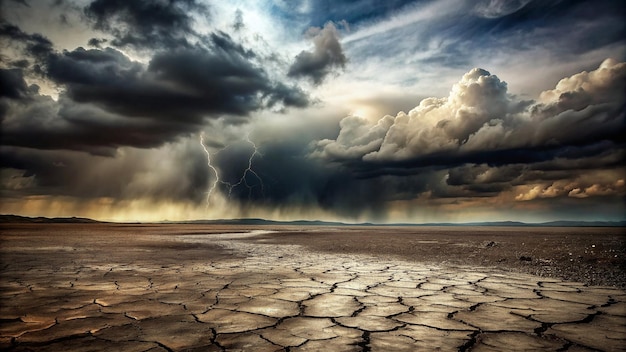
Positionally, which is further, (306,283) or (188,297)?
(306,283)

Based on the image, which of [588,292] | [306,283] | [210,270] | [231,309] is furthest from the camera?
[210,270]

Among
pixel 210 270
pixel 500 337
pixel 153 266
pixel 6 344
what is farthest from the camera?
pixel 153 266

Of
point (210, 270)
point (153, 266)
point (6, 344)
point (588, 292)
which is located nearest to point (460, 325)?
point (588, 292)

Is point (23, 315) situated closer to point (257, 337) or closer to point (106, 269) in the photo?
point (257, 337)

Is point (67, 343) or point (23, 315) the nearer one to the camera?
point (67, 343)

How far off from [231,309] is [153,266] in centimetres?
386

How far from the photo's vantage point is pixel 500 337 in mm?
2344

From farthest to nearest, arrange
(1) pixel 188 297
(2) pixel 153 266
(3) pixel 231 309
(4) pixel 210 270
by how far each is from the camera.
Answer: (2) pixel 153 266
(4) pixel 210 270
(1) pixel 188 297
(3) pixel 231 309

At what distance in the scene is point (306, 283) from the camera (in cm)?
448

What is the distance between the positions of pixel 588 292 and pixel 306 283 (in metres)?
3.42

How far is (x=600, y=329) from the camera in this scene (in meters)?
2.49

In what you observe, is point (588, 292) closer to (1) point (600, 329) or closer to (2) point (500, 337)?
(1) point (600, 329)

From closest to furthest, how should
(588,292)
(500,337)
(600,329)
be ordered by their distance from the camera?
(500,337)
(600,329)
(588,292)

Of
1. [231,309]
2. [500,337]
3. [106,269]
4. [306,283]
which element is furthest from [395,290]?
[106,269]
